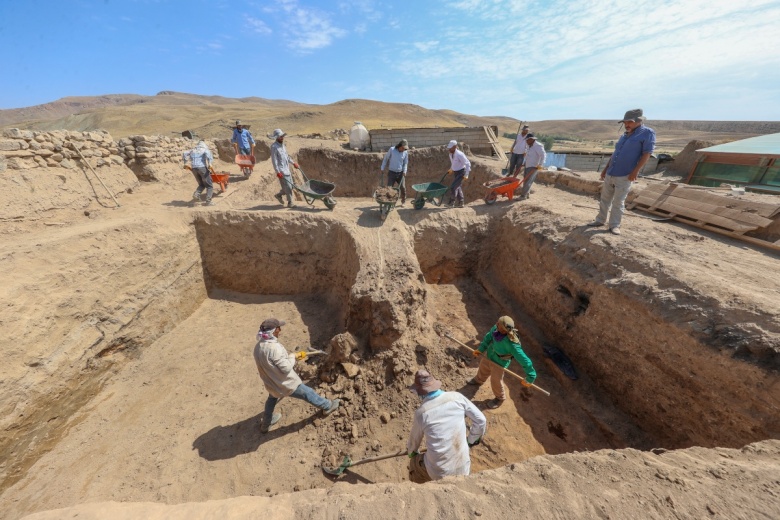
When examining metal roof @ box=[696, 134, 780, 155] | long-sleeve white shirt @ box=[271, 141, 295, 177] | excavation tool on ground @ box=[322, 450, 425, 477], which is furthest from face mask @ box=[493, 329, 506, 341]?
metal roof @ box=[696, 134, 780, 155]

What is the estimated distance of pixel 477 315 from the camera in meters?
6.77

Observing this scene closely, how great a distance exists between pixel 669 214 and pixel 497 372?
18.5ft

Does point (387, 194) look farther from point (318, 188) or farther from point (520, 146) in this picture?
point (520, 146)

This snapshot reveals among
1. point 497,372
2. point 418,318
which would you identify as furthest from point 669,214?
point 418,318

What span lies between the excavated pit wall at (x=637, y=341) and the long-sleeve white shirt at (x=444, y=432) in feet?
9.90

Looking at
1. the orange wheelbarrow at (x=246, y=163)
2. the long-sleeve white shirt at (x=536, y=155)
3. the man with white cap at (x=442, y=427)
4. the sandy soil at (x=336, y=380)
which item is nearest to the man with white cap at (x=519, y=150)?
the long-sleeve white shirt at (x=536, y=155)

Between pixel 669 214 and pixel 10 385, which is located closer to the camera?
pixel 10 385

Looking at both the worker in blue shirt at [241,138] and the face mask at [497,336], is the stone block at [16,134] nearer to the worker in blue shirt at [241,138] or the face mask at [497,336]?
the worker in blue shirt at [241,138]

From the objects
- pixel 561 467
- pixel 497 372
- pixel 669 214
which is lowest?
pixel 497 372

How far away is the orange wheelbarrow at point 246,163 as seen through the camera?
9.68 meters

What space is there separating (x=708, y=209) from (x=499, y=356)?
18.7 ft

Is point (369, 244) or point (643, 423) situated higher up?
point (369, 244)

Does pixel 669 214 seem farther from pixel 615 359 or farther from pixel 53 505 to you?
pixel 53 505

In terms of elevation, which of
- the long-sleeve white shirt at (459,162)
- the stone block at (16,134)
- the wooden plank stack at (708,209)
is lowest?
the wooden plank stack at (708,209)
